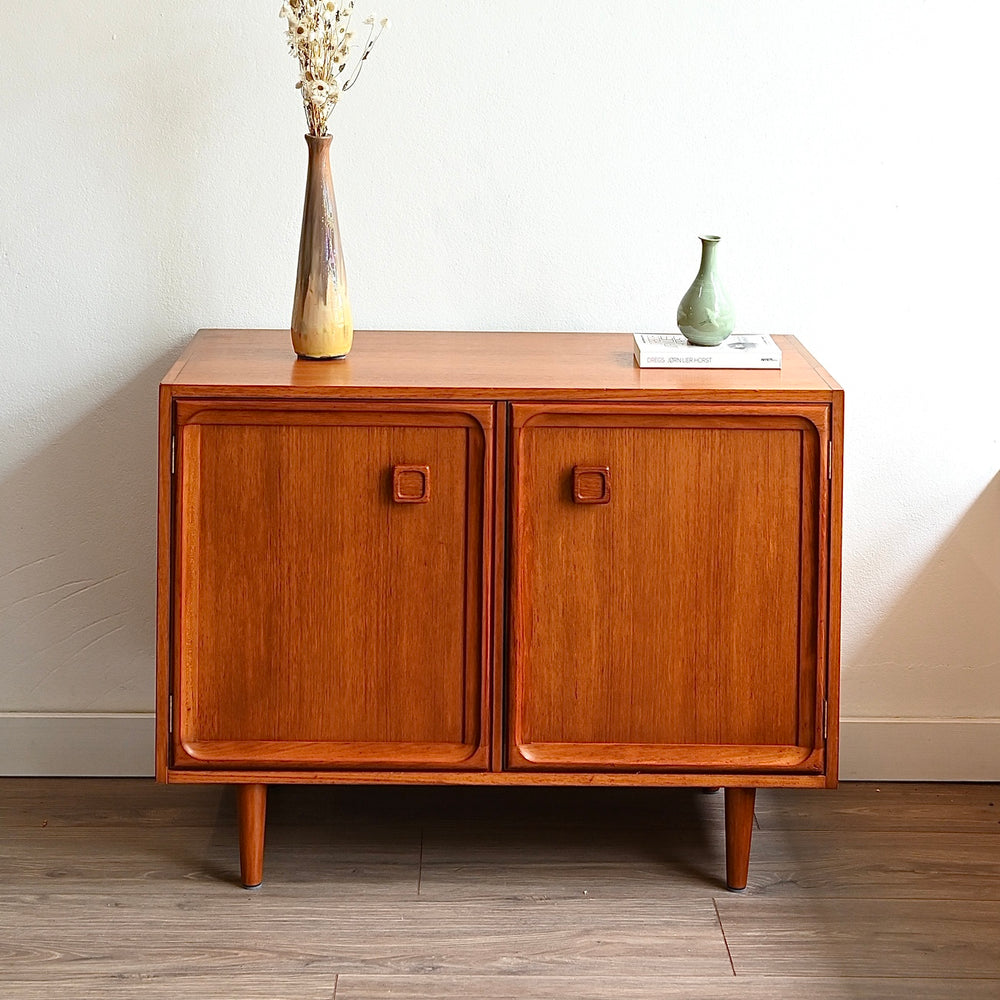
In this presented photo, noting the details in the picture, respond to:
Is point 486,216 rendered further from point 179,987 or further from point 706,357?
point 179,987

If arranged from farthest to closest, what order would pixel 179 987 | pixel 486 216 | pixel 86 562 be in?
pixel 86 562 → pixel 486 216 → pixel 179 987

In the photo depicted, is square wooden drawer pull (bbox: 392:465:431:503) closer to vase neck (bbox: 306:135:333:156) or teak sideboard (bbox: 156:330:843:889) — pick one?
teak sideboard (bbox: 156:330:843:889)

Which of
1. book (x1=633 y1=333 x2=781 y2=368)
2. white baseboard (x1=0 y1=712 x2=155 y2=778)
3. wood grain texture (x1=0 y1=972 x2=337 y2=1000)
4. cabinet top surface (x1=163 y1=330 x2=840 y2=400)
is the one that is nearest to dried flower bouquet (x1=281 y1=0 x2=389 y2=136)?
cabinet top surface (x1=163 y1=330 x2=840 y2=400)

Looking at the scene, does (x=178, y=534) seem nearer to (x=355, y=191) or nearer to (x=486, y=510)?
(x=486, y=510)

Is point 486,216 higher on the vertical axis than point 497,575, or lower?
higher

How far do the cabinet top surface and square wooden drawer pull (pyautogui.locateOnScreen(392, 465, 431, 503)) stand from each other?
0.34 feet

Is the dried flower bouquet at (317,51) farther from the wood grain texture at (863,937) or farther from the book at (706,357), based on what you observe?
the wood grain texture at (863,937)

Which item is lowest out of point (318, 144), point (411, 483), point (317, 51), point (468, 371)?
point (411, 483)

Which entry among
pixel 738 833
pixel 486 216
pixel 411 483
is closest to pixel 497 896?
pixel 738 833

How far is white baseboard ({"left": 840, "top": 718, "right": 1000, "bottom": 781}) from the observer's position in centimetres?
249

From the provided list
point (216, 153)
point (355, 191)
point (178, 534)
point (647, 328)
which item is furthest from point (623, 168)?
point (178, 534)

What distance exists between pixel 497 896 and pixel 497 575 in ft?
1.64

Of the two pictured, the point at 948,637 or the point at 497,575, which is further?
the point at 948,637

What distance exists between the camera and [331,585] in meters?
1.97
